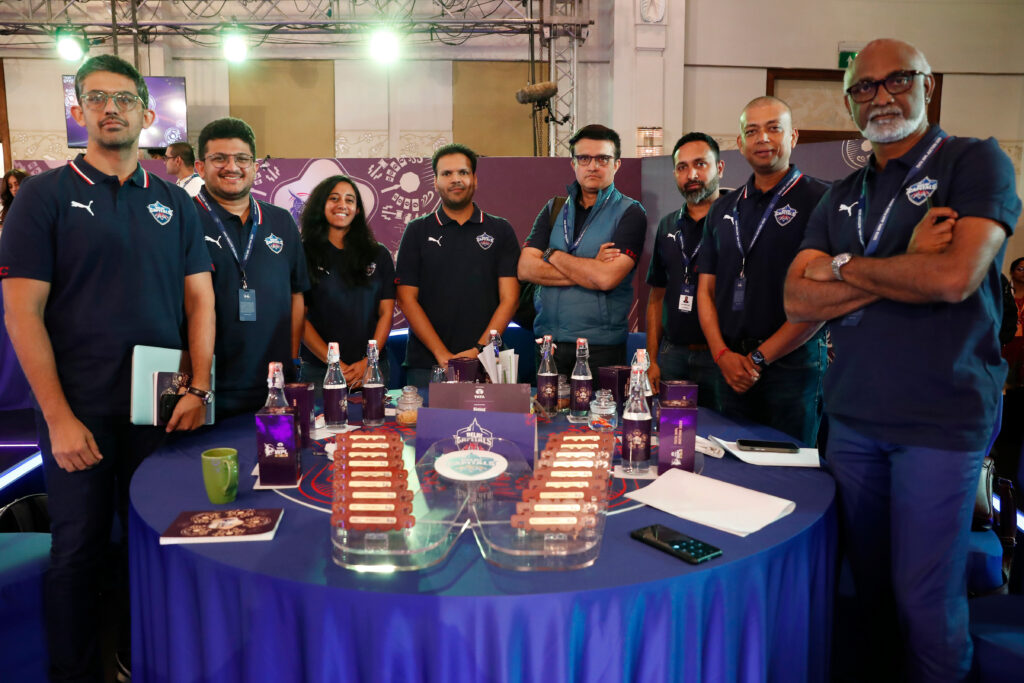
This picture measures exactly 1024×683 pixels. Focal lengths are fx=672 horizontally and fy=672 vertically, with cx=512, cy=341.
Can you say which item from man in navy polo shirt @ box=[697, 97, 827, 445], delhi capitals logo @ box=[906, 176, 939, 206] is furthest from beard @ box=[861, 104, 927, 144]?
man in navy polo shirt @ box=[697, 97, 827, 445]

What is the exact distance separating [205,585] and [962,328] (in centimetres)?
166

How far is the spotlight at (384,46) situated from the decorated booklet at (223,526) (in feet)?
27.7

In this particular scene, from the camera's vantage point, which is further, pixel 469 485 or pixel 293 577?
pixel 469 485

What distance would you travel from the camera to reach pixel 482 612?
1.02m

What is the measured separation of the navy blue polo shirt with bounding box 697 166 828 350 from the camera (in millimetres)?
2385

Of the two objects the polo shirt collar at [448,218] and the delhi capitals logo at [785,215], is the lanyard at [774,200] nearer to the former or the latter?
the delhi capitals logo at [785,215]

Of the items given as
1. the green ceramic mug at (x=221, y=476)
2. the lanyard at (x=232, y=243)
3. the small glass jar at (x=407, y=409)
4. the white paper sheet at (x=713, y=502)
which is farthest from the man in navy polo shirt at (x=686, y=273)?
the green ceramic mug at (x=221, y=476)

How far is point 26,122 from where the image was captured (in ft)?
29.6

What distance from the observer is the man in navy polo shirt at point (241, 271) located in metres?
2.27

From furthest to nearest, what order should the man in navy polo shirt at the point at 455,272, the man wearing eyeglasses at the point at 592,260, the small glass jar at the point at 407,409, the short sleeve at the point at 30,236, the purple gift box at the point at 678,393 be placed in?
the man in navy polo shirt at the point at 455,272 < the man wearing eyeglasses at the point at 592,260 < the small glass jar at the point at 407,409 < the short sleeve at the point at 30,236 < the purple gift box at the point at 678,393

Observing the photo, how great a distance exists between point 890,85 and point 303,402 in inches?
66.5

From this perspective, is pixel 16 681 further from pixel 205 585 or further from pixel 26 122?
pixel 26 122

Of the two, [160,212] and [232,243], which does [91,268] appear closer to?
[160,212]

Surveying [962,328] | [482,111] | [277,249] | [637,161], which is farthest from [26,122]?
[962,328]
